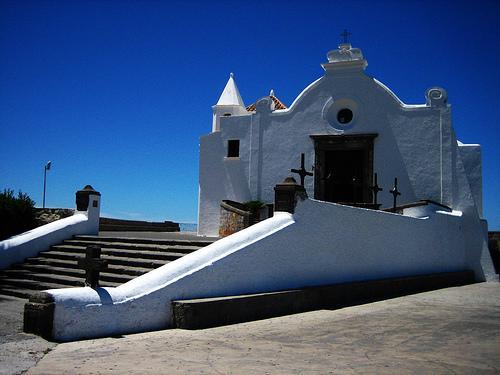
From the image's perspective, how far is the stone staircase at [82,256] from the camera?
982cm

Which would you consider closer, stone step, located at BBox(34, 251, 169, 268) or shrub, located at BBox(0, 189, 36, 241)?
stone step, located at BBox(34, 251, 169, 268)

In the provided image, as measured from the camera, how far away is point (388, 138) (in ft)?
59.1

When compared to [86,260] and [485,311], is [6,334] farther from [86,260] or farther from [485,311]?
[485,311]

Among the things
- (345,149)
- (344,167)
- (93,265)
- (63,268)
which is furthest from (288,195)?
(344,167)

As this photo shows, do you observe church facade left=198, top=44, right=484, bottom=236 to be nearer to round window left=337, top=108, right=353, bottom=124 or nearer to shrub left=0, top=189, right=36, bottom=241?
round window left=337, top=108, right=353, bottom=124

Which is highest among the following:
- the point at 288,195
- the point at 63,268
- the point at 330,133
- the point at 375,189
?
the point at 330,133

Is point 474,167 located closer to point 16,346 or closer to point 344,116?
point 344,116

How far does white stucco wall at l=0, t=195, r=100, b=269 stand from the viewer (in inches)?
455

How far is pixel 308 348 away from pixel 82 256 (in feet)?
20.2

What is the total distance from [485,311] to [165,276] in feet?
23.4

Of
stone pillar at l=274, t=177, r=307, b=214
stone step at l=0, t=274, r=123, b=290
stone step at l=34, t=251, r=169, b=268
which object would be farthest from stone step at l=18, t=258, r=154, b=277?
stone pillar at l=274, t=177, r=307, b=214

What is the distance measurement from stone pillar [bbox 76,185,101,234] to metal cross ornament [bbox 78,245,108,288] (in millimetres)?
5920

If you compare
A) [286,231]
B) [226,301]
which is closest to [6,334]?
[226,301]

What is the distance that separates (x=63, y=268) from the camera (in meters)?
10.8
